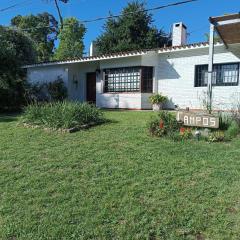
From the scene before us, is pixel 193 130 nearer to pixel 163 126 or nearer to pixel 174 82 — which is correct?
pixel 163 126

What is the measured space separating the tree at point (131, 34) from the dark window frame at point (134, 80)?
1097cm

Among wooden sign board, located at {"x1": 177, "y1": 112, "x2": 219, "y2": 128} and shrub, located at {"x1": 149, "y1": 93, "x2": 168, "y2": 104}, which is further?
shrub, located at {"x1": 149, "y1": 93, "x2": 168, "y2": 104}

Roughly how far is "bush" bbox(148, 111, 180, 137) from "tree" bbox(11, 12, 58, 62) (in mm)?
37562

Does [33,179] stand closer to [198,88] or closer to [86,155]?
[86,155]

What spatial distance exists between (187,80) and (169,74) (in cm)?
104

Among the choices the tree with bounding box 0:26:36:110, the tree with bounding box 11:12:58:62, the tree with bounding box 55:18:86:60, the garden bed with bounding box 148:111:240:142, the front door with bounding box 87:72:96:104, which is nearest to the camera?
the garden bed with bounding box 148:111:240:142

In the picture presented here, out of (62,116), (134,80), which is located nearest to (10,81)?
(134,80)

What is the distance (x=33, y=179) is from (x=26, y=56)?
1977 centimetres

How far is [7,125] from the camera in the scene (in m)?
10.8

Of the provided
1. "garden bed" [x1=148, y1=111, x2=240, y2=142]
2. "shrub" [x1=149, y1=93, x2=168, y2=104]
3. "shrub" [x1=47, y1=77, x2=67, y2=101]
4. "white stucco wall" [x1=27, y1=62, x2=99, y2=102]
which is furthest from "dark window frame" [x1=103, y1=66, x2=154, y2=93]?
"garden bed" [x1=148, y1=111, x2=240, y2=142]

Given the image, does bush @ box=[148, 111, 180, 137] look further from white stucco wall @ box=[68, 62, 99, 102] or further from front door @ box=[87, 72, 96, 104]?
white stucco wall @ box=[68, 62, 99, 102]

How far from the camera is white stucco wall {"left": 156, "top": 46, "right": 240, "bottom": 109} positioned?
48.3 feet

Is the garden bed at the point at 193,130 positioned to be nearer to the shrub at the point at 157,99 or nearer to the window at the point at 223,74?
the window at the point at 223,74

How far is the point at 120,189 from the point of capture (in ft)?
17.4
